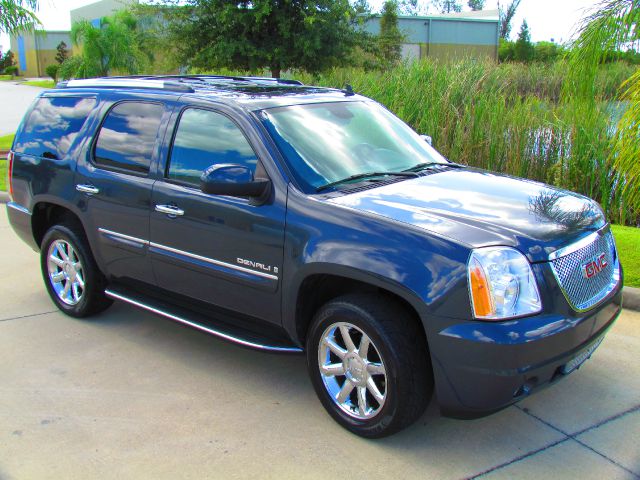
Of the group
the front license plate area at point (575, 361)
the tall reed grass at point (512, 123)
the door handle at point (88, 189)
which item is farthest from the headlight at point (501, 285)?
the tall reed grass at point (512, 123)

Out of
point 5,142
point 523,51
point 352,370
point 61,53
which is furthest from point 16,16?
point 61,53

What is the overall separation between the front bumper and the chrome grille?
0.46ft

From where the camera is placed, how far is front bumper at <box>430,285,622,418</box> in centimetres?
312

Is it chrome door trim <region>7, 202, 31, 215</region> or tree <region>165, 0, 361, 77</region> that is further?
tree <region>165, 0, 361, 77</region>

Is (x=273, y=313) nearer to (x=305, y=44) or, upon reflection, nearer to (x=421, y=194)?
(x=421, y=194)

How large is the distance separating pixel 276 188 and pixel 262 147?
1.02 feet

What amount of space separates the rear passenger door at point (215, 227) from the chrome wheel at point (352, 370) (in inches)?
17.0

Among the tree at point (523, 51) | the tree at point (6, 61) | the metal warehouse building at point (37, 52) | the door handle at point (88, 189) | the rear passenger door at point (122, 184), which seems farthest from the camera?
the tree at point (6, 61)

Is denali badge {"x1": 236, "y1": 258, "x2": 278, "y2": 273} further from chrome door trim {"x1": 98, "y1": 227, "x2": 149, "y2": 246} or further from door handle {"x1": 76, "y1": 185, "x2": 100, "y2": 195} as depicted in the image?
door handle {"x1": 76, "y1": 185, "x2": 100, "y2": 195}

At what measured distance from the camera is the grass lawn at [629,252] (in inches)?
228

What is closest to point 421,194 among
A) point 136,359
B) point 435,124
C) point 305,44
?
point 136,359

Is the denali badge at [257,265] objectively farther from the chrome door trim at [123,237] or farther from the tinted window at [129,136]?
the tinted window at [129,136]

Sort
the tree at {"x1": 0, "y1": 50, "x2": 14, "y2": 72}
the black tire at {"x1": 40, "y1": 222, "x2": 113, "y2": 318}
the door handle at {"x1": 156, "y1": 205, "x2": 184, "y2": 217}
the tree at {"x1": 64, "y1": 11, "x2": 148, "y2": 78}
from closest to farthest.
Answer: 1. the door handle at {"x1": 156, "y1": 205, "x2": 184, "y2": 217}
2. the black tire at {"x1": 40, "y1": 222, "x2": 113, "y2": 318}
3. the tree at {"x1": 64, "y1": 11, "x2": 148, "y2": 78}
4. the tree at {"x1": 0, "y1": 50, "x2": 14, "y2": 72}

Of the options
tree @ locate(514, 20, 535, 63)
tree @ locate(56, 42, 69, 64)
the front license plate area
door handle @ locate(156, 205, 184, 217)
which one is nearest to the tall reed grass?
the front license plate area
